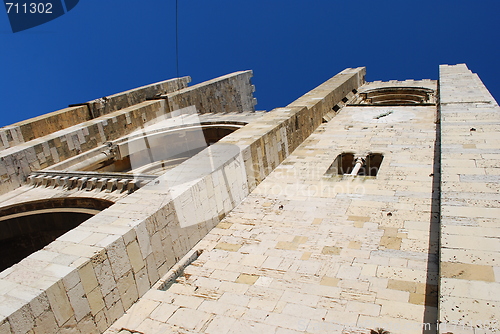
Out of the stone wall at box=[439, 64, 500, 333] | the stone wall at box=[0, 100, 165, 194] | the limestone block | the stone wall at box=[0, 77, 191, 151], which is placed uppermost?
the stone wall at box=[0, 77, 191, 151]

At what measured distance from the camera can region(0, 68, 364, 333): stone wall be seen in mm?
3648

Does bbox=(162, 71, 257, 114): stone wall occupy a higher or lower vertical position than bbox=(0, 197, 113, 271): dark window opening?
higher

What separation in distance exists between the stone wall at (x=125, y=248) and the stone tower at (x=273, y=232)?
0.02 meters

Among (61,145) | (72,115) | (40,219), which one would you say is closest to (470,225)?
(40,219)

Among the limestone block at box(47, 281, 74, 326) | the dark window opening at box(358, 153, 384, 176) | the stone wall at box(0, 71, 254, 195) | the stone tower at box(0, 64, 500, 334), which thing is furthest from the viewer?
the stone wall at box(0, 71, 254, 195)

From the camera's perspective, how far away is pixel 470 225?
4312 millimetres

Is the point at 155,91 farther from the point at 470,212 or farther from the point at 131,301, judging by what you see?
the point at 470,212

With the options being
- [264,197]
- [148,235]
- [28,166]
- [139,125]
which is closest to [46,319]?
[148,235]

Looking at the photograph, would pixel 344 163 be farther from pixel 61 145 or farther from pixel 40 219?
pixel 61 145

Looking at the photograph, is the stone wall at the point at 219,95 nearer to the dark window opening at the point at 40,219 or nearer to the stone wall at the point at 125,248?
the dark window opening at the point at 40,219

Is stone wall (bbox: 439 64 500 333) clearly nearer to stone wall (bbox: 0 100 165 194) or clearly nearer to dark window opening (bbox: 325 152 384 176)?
dark window opening (bbox: 325 152 384 176)

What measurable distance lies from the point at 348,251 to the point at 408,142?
16.7 ft

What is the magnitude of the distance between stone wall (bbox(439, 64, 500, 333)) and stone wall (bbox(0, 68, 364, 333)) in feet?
10.7

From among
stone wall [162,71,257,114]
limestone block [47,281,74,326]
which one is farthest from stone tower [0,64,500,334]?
stone wall [162,71,257,114]
